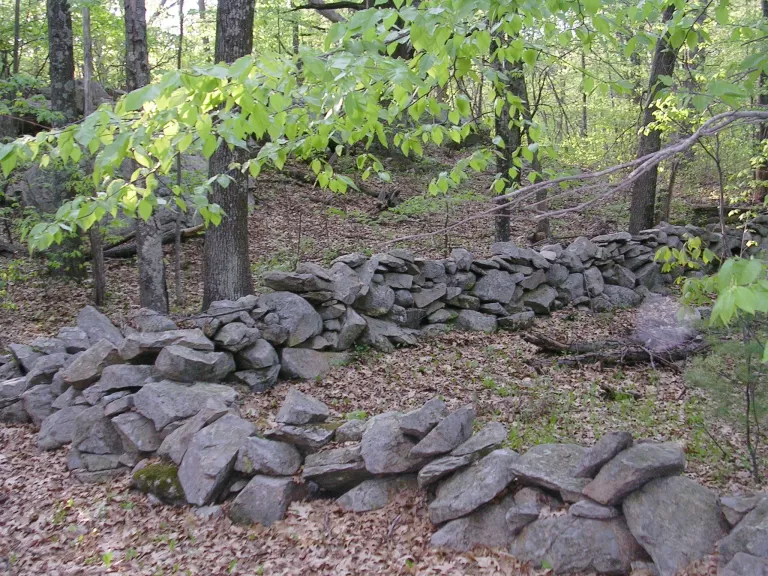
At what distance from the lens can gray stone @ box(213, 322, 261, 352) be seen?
22.5 ft

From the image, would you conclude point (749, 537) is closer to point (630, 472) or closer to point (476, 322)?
point (630, 472)

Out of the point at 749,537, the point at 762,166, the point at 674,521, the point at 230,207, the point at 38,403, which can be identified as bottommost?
the point at 38,403

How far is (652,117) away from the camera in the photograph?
1229 cm

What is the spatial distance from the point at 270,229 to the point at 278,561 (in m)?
9.93

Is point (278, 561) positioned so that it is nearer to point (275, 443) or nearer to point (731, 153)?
point (275, 443)

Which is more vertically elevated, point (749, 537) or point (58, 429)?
point (749, 537)

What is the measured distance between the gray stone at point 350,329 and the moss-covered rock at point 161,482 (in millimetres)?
3226

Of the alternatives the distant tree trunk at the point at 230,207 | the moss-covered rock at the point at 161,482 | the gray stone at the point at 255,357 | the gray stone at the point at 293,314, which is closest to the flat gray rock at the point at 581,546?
the moss-covered rock at the point at 161,482

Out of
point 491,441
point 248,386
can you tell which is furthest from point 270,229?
point 491,441

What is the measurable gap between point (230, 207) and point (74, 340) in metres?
2.52

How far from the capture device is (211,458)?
16.1 ft

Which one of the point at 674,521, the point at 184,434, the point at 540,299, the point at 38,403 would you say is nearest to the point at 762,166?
the point at 540,299

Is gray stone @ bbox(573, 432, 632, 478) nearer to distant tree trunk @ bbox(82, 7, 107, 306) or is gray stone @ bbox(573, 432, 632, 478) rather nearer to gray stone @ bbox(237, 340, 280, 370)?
gray stone @ bbox(237, 340, 280, 370)

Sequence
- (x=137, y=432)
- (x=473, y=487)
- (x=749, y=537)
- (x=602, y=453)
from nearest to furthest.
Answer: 1. (x=749, y=537)
2. (x=602, y=453)
3. (x=473, y=487)
4. (x=137, y=432)
